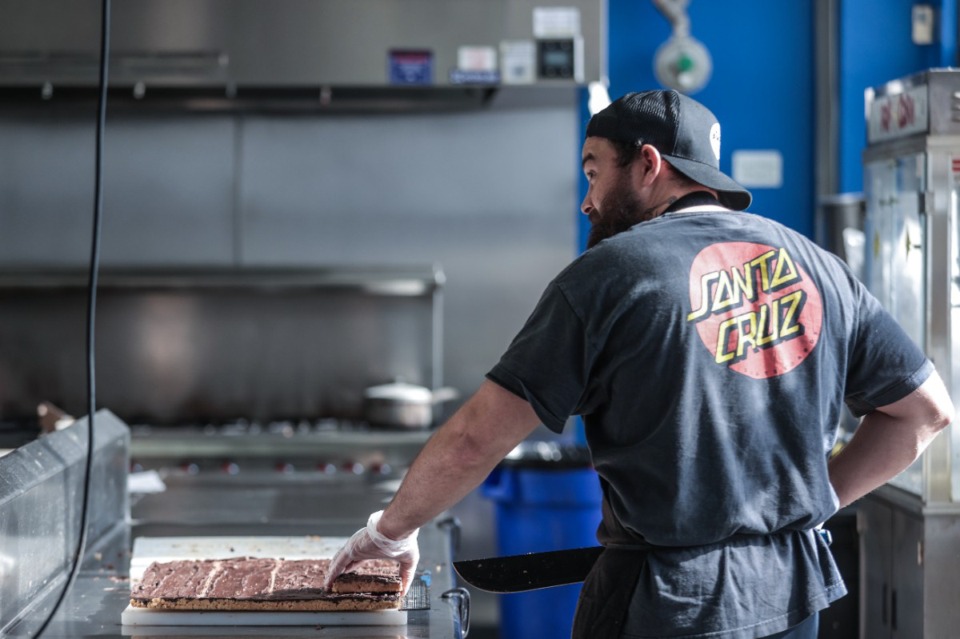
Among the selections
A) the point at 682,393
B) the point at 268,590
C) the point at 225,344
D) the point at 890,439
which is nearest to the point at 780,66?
the point at 225,344

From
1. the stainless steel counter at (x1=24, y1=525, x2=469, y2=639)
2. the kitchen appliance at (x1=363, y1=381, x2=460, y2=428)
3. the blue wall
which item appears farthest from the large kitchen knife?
the blue wall

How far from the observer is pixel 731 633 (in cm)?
156

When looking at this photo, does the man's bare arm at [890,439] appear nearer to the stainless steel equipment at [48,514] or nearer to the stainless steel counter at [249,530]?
the stainless steel counter at [249,530]

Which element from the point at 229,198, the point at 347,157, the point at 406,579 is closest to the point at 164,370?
the point at 229,198

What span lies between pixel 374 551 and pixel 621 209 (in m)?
0.66

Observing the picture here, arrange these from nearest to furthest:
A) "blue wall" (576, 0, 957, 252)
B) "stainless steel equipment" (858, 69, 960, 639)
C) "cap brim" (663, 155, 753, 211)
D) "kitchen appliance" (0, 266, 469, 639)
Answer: "cap brim" (663, 155, 753, 211) → "stainless steel equipment" (858, 69, 960, 639) → "kitchen appliance" (0, 266, 469, 639) → "blue wall" (576, 0, 957, 252)

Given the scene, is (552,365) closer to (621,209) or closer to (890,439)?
(621,209)

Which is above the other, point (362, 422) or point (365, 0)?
point (365, 0)

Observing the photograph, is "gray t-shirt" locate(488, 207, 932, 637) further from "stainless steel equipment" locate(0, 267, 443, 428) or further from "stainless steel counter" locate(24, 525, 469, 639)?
"stainless steel equipment" locate(0, 267, 443, 428)

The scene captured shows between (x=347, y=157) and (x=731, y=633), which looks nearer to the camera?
(x=731, y=633)

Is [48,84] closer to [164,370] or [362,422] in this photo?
[164,370]

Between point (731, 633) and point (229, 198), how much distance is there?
322 cm

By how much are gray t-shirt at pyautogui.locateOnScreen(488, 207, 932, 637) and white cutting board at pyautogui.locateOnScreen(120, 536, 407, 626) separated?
0.45 m

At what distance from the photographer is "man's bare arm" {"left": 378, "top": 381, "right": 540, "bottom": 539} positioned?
1.55m
